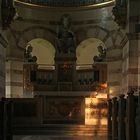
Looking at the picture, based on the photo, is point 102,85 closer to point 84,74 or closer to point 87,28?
point 84,74

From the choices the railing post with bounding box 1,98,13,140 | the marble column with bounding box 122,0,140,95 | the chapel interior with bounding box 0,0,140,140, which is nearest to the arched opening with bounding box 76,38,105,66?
the chapel interior with bounding box 0,0,140,140

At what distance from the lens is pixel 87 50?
2780 cm

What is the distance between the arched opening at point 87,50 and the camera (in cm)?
2662

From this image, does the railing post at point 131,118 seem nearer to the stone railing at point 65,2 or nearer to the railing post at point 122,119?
the railing post at point 122,119

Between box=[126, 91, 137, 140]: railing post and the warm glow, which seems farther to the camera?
the warm glow

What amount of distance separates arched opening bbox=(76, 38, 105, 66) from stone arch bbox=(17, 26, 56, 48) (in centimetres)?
175

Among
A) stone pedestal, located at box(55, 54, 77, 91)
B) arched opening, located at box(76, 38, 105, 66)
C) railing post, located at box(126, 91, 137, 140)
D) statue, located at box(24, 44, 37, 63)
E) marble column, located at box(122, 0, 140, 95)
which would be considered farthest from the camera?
arched opening, located at box(76, 38, 105, 66)

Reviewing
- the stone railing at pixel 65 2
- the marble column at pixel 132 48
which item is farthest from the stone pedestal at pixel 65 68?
the marble column at pixel 132 48

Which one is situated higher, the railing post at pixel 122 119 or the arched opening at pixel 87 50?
the arched opening at pixel 87 50

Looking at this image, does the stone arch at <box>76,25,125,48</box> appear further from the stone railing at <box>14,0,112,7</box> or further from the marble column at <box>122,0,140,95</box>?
the marble column at <box>122,0,140,95</box>

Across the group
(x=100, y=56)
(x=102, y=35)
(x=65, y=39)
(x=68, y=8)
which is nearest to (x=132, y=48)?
(x=100, y=56)

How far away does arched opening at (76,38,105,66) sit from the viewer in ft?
87.4

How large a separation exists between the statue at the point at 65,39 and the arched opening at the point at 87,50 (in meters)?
1.01

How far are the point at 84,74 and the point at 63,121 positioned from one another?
683 centimetres
